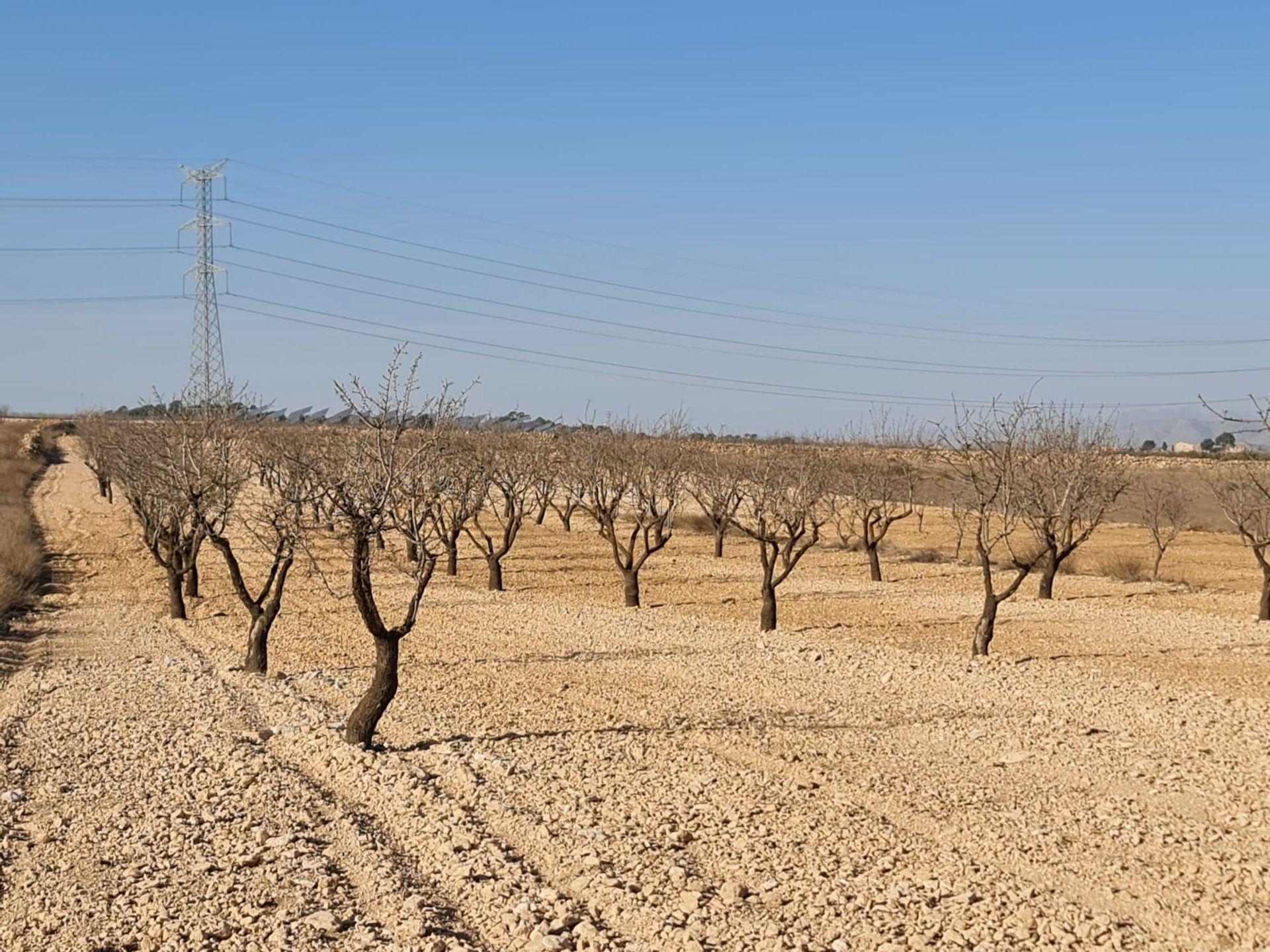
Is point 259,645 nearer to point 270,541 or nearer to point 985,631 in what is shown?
point 270,541

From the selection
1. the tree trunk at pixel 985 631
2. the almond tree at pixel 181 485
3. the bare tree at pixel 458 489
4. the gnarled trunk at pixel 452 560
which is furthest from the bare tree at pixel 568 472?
the tree trunk at pixel 985 631

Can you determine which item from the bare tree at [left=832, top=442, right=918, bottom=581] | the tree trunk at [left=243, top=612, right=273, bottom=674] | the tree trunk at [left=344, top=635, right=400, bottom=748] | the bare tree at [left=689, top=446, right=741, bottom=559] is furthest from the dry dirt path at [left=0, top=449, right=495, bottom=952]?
the bare tree at [left=832, top=442, right=918, bottom=581]

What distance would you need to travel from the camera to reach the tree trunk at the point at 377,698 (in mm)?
12602

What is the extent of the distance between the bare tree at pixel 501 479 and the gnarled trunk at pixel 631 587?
4.04 metres

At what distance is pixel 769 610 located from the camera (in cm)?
2395

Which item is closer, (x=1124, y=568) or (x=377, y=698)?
(x=377, y=698)

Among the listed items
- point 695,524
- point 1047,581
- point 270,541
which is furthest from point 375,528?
point 695,524

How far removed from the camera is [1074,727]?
45.7 ft

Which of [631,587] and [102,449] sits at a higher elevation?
[102,449]

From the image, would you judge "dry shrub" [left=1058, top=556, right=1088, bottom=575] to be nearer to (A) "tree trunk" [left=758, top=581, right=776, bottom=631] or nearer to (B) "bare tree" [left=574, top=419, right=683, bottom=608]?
(B) "bare tree" [left=574, top=419, right=683, bottom=608]

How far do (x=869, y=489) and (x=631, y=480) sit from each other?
8.69 m

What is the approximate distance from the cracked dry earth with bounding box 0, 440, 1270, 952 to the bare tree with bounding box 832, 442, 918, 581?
52.3 ft

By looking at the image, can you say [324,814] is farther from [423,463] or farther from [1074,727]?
[1074,727]

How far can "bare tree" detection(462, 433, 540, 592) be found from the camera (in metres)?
32.7
